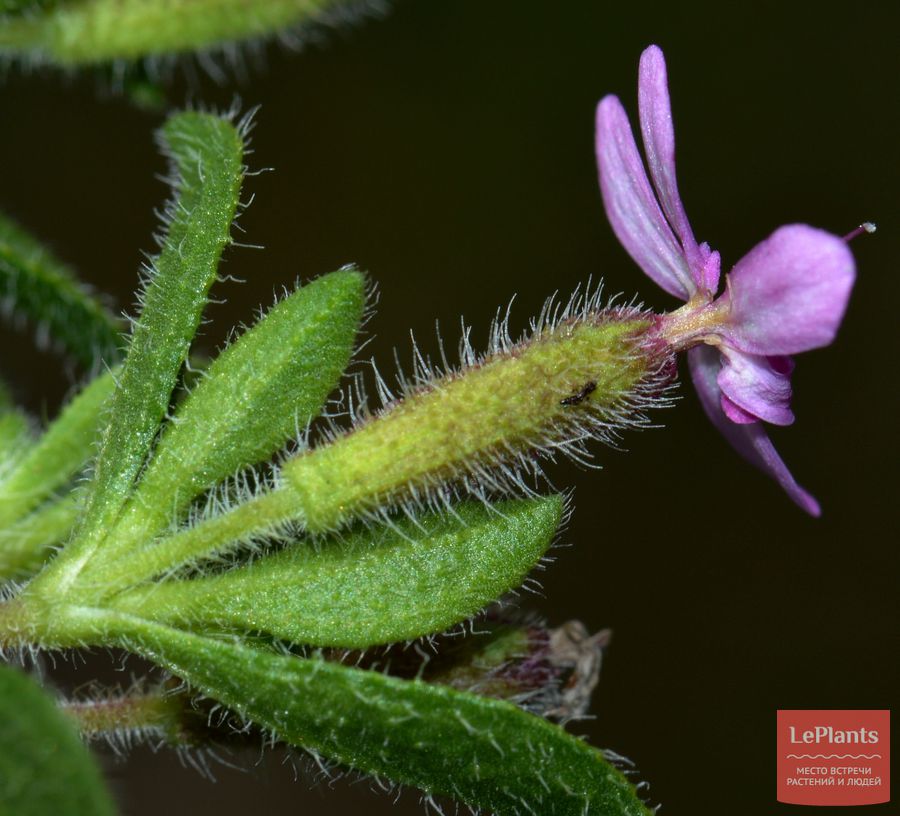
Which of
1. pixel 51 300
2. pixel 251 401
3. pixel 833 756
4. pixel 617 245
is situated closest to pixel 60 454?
pixel 51 300

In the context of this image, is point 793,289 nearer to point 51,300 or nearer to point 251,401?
point 251,401

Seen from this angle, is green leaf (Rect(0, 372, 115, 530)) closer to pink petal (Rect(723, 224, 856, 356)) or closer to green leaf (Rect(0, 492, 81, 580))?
green leaf (Rect(0, 492, 81, 580))

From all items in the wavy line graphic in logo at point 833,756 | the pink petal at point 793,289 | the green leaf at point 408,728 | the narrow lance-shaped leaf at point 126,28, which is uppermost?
the narrow lance-shaped leaf at point 126,28

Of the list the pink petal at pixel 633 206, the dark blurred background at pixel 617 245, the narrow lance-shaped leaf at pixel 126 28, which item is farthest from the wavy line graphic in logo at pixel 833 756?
the dark blurred background at pixel 617 245

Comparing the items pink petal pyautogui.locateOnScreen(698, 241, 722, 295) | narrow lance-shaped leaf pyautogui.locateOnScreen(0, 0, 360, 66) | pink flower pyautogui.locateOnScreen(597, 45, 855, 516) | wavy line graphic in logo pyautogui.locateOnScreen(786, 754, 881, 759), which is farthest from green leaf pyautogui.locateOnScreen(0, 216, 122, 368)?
wavy line graphic in logo pyautogui.locateOnScreen(786, 754, 881, 759)

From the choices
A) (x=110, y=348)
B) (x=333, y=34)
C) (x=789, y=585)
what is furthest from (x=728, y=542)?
(x=110, y=348)

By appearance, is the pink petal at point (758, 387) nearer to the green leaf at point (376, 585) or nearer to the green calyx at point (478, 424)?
the green calyx at point (478, 424)

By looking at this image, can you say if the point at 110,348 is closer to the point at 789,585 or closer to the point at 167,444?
the point at 167,444
